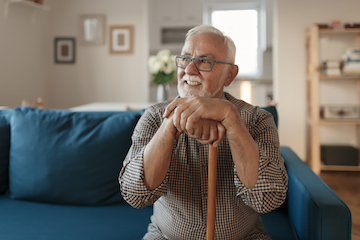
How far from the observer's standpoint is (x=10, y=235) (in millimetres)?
1411

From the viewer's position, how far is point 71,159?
1.65 metres

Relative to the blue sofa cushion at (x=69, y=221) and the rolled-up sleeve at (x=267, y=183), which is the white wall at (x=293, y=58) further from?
the rolled-up sleeve at (x=267, y=183)

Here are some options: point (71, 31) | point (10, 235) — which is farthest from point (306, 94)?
point (10, 235)

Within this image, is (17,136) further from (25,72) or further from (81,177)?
(25,72)

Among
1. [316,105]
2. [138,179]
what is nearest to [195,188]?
[138,179]

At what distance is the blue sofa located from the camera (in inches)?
57.8

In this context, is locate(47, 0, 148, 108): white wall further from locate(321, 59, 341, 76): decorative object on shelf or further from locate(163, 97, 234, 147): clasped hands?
locate(163, 97, 234, 147): clasped hands

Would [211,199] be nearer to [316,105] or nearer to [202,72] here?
[202,72]

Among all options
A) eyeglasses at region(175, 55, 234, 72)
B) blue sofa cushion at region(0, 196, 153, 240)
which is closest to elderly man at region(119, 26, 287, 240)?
→ eyeglasses at region(175, 55, 234, 72)

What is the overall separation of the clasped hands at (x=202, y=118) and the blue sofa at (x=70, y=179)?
0.54m

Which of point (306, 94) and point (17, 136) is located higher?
point (306, 94)

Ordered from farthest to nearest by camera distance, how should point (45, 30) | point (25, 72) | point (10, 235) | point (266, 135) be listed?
point (45, 30) < point (25, 72) < point (10, 235) < point (266, 135)

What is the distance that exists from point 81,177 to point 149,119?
55 cm

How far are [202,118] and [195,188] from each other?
13.4 inches
